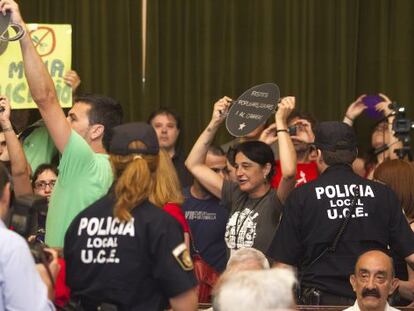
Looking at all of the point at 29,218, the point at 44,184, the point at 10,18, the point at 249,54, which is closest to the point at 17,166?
the point at 44,184

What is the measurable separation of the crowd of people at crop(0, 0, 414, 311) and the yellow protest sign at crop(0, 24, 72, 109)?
0.10 metres

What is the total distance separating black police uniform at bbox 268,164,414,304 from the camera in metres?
5.75

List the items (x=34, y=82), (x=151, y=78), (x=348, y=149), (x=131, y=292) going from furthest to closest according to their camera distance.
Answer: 1. (x=151, y=78)
2. (x=348, y=149)
3. (x=34, y=82)
4. (x=131, y=292)

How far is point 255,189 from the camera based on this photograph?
6.55 metres

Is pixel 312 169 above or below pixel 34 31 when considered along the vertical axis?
below

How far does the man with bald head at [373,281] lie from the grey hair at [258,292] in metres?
1.89

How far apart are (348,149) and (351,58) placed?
2.73 m

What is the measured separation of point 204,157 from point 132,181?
2702 mm

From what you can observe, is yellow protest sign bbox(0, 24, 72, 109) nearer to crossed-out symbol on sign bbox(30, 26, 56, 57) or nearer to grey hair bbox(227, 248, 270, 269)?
crossed-out symbol on sign bbox(30, 26, 56, 57)

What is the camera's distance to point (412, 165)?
21.2 ft

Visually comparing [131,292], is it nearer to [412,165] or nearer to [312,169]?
Result: [412,165]

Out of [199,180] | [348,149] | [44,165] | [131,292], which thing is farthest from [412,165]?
[131,292]

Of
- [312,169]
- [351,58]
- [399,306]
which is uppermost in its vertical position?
[351,58]

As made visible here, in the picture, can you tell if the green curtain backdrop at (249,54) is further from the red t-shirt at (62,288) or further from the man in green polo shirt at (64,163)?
the red t-shirt at (62,288)
